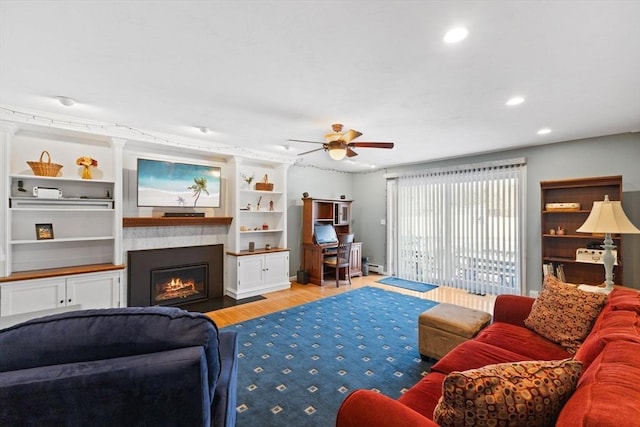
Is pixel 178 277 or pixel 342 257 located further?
pixel 342 257

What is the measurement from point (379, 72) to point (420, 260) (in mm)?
4663

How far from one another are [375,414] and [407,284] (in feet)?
16.4

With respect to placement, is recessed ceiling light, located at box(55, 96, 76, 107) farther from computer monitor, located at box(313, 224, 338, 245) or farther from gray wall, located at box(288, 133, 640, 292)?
computer monitor, located at box(313, 224, 338, 245)

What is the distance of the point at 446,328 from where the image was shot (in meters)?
2.65

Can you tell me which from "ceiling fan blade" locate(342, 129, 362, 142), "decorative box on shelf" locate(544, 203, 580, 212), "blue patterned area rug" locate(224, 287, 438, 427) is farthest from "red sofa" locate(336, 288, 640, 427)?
"decorative box on shelf" locate(544, 203, 580, 212)

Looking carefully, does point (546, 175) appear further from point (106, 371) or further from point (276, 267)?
point (106, 371)

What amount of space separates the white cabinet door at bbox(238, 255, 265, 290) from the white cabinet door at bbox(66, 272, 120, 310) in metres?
1.72

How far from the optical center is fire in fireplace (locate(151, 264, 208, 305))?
439 cm

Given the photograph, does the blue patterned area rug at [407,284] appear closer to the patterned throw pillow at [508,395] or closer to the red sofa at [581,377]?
the red sofa at [581,377]

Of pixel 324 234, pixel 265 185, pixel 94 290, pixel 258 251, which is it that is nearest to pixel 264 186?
pixel 265 185

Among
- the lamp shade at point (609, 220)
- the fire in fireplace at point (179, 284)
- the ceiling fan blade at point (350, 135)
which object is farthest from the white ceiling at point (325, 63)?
the fire in fireplace at point (179, 284)

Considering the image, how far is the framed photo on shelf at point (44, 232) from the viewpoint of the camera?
3.53 metres

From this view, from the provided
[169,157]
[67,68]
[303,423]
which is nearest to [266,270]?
[169,157]

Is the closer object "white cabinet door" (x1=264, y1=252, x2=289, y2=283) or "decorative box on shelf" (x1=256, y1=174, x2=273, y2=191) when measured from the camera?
"white cabinet door" (x1=264, y1=252, x2=289, y2=283)
